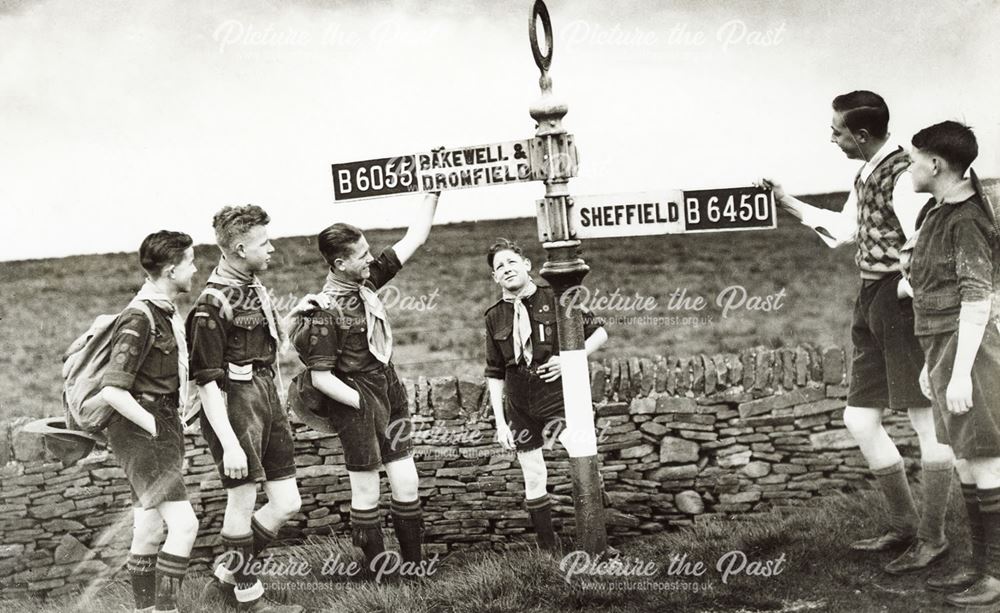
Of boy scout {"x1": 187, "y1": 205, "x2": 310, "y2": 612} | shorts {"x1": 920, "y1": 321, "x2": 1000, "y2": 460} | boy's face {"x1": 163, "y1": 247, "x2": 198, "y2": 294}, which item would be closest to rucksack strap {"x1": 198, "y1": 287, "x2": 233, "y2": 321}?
boy scout {"x1": 187, "y1": 205, "x2": 310, "y2": 612}

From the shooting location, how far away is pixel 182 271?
433 centimetres

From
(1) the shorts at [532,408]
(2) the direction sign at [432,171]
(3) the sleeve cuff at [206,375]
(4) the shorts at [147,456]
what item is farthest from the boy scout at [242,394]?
(1) the shorts at [532,408]

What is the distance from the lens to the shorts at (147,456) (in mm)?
4227

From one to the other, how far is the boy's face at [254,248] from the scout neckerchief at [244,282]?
6 centimetres

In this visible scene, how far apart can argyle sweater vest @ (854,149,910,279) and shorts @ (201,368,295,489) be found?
303 centimetres

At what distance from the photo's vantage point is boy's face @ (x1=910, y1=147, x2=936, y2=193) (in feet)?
13.8

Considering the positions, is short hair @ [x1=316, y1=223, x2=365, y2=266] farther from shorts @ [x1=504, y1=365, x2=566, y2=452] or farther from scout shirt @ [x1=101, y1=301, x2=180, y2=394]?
shorts @ [x1=504, y1=365, x2=566, y2=452]

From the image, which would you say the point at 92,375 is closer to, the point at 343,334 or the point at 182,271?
the point at 182,271

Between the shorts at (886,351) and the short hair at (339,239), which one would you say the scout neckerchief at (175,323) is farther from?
the shorts at (886,351)

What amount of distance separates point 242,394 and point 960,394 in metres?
3.36

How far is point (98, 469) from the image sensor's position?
17.1 feet

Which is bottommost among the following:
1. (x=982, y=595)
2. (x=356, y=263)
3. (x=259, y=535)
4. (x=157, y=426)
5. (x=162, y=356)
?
(x=982, y=595)

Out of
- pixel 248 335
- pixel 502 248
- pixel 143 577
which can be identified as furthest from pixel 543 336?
pixel 143 577

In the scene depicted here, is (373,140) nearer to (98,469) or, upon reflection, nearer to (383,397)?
(383,397)
